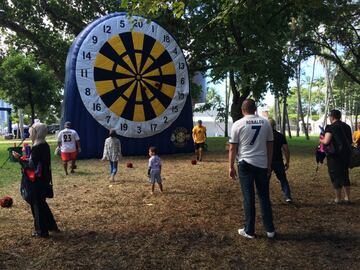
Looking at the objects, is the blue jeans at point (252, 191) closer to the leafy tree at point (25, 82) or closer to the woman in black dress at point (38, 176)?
the woman in black dress at point (38, 176)

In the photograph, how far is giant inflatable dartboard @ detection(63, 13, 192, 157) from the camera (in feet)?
59.6

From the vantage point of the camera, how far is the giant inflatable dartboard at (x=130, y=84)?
1817 centimetres

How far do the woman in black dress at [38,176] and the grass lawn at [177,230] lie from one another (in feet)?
0.98

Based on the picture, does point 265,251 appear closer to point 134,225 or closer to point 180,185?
point 134,225

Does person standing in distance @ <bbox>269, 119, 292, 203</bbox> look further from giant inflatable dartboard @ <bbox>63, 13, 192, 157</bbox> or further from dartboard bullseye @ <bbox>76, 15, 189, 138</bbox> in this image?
dartboard bullseye @ <bbox>76, 15, 189, 138</bbox>

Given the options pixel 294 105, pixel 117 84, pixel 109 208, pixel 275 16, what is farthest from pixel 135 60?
pixel 294 105

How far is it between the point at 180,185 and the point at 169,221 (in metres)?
4.16

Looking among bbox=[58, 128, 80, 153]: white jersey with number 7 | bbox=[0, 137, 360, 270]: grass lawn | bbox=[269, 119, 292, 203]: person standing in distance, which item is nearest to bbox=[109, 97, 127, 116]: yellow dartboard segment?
bbox=[58, 128, 80, 153]: white jersey with number 7

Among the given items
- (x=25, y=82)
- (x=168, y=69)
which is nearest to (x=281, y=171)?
(x=168, y=69)

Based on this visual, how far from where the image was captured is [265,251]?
6.06 m

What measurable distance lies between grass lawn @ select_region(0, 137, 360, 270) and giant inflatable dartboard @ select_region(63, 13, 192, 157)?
6.57 metres

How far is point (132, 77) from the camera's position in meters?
19.1

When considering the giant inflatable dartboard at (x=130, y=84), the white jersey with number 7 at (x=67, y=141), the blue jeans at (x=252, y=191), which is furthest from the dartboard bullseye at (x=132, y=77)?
the blue jeans at (x=252, y=191)

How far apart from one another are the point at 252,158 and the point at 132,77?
13064mm
